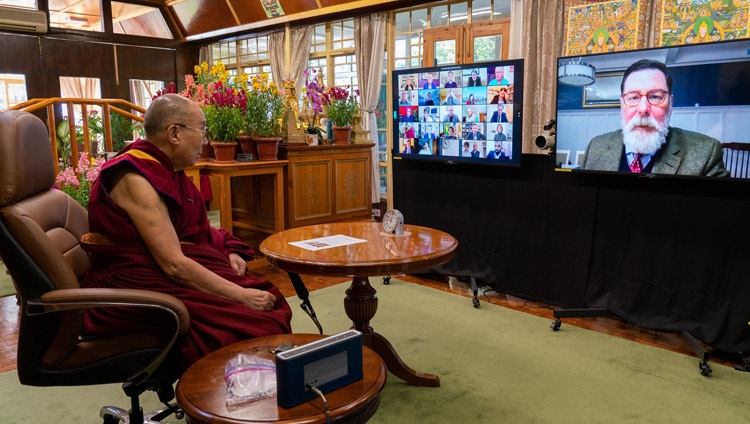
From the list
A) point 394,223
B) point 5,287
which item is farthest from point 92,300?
point 5,287

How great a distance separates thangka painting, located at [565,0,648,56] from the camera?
4035 millimetres

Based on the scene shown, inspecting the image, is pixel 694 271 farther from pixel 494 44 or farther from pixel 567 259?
pixel 494 44

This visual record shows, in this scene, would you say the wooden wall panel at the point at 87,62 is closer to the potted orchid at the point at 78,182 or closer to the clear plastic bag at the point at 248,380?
the potted orchid at the point at 78,182

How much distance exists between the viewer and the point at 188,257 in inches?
71.4

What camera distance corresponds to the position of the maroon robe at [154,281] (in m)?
1.66

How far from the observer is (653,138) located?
119 inches

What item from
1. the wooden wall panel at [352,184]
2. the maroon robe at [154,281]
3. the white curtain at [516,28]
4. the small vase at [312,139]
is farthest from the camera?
the white curtain at [516,28]

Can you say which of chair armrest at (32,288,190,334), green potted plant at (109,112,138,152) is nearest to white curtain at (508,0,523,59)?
chair armrest at (32,288,190,334)

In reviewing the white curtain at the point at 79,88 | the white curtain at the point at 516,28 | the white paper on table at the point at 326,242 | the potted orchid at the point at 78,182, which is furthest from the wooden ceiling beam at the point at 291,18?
the white paper on table at the point at 326,242

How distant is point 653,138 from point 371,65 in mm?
4268

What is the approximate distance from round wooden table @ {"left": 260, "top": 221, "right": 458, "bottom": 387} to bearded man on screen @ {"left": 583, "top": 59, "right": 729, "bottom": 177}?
1.31 meters

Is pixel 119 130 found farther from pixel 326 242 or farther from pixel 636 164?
pixel 636 164

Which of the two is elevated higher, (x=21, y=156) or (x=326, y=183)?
(x=21, y=156)

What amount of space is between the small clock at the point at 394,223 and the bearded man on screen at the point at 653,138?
144 cm
